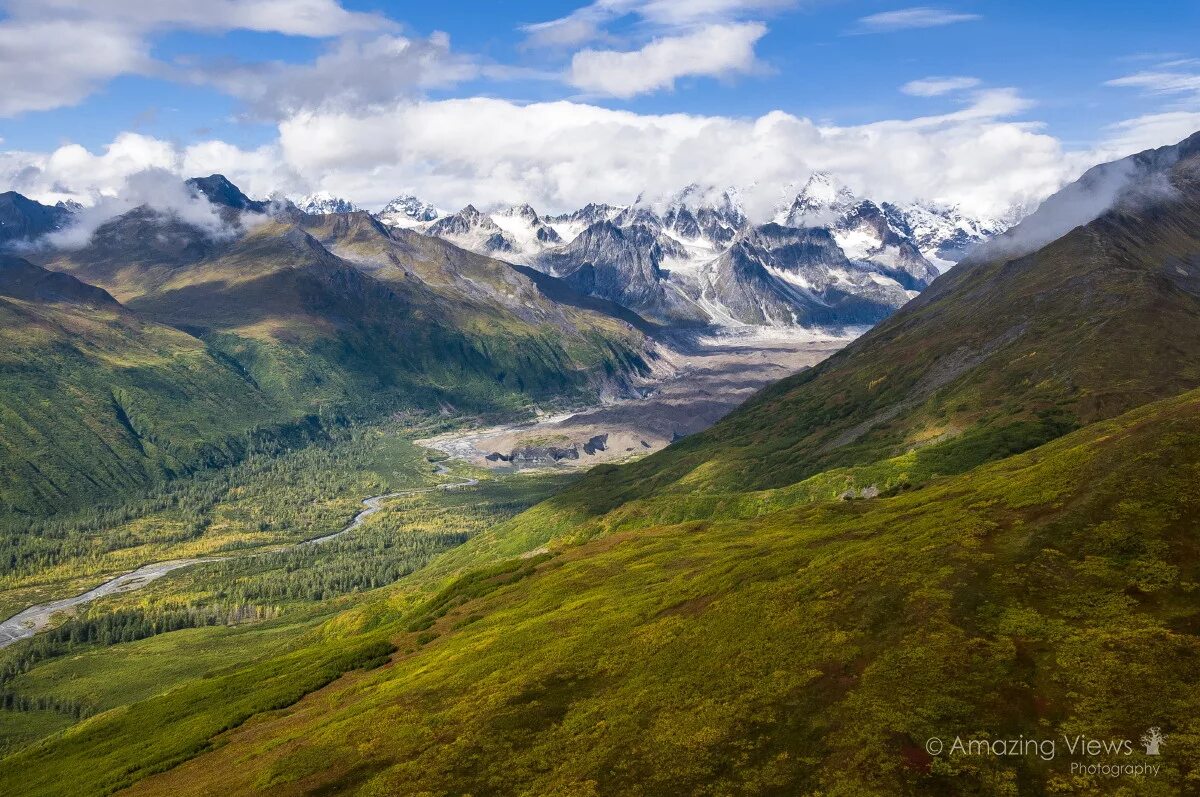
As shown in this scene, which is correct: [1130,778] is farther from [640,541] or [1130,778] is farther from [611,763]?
[640,541]

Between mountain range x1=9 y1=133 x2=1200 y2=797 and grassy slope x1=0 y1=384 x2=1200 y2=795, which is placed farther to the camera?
grassy slope x1=0 y1=384 x2=1200 y2=795

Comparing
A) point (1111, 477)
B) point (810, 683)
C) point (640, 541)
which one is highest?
point (1111, 477)

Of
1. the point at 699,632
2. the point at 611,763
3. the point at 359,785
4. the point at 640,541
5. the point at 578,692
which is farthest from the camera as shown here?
the point at 640,541

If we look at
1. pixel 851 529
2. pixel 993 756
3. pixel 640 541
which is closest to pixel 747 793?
pixel 993 756

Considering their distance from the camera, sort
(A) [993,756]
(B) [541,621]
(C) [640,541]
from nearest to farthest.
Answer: (A) [993,756] < (B) [541,621] < (C) [640,541]

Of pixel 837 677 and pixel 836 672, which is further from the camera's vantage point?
pixel 836 672

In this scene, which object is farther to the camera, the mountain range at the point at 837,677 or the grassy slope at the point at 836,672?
the grassy slope at the point at 836,672

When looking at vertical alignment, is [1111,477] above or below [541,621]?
above

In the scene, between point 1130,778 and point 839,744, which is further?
point 839,744
